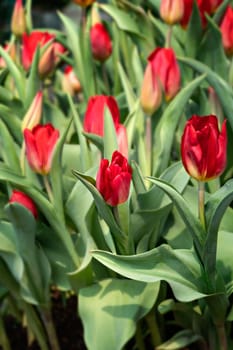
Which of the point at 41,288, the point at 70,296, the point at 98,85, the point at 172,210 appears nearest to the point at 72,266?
the point at 41,288

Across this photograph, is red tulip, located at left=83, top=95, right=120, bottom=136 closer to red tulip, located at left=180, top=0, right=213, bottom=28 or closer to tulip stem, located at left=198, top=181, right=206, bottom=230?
tulip stem, located at left=198, top=181, right=206, bottom=230

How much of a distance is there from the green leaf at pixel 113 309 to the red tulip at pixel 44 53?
44 centimetres

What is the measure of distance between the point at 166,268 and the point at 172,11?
0.49 m

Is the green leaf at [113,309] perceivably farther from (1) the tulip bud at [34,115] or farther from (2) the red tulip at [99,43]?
(2) the red tulip at [99,43]

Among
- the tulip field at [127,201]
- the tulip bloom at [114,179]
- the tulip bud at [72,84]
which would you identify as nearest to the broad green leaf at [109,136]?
the tulip field at [127,201]

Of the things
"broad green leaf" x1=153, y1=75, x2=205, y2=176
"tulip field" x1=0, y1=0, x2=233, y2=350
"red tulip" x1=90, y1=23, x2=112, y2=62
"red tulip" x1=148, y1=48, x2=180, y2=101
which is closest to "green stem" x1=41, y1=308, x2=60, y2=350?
"tulip field" x1=0, y1=0, x2=233, y2=350

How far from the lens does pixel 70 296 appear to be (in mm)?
1395

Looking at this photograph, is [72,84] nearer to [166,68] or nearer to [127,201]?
[166,68]

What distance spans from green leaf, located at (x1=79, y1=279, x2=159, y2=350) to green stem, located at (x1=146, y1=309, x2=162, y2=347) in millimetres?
107

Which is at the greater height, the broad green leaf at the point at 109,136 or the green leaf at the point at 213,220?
the broad green leaf at the point at 109,136

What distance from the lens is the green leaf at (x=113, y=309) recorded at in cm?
88

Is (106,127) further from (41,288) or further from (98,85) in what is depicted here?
(98,85)

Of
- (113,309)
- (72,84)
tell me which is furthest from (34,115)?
(72,84)

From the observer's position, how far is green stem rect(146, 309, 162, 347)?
104 centimetres
